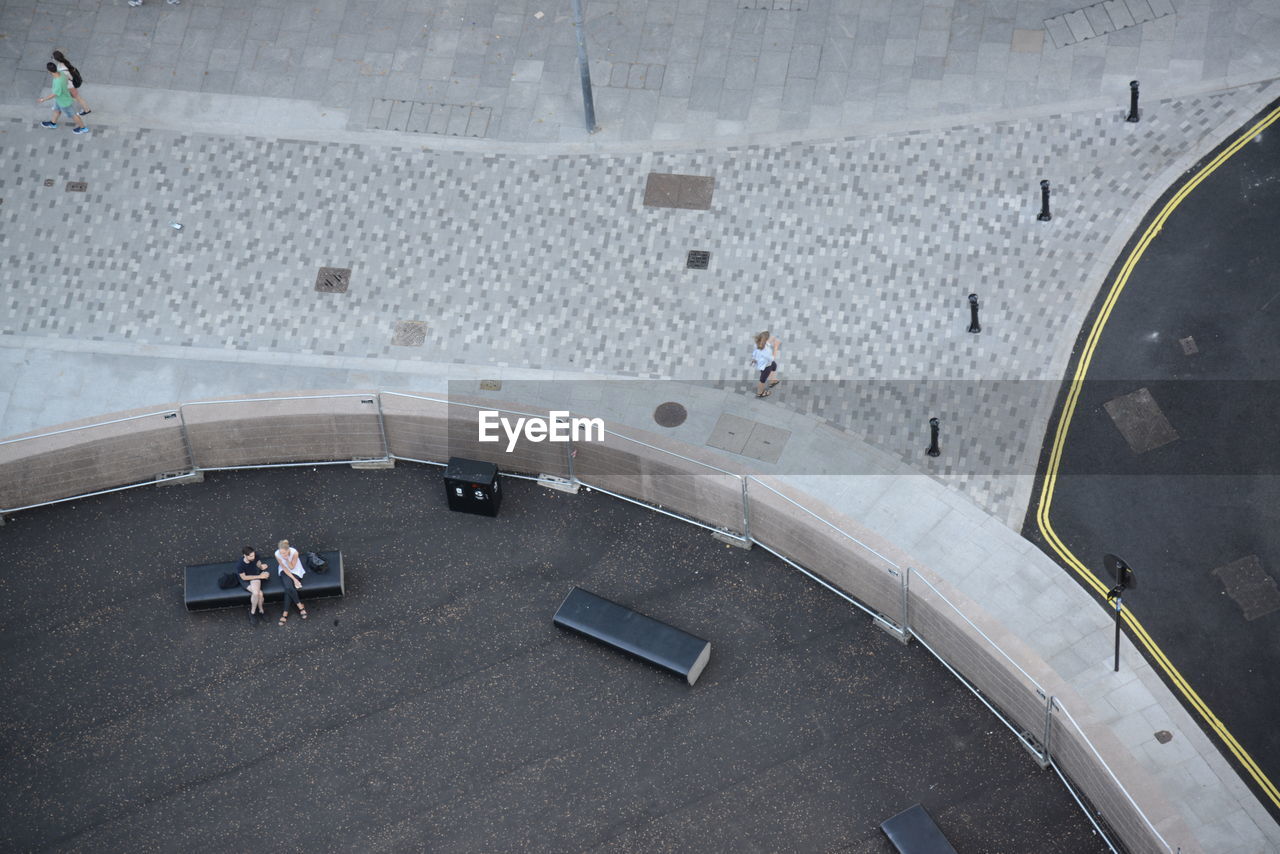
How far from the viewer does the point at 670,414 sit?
28203 millimetres

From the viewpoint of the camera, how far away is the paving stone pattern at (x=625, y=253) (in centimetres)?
2880

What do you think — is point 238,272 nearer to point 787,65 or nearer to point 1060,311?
point 787,65

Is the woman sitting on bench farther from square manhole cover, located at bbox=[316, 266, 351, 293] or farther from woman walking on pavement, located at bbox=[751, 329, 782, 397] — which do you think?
woman walking on pavement, located at bbox=[751, 329, 782, 397]

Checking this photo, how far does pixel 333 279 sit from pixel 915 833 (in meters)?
14.2

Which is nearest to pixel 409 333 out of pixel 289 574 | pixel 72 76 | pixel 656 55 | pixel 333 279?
pixel 333 279

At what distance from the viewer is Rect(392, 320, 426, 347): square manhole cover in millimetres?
29297

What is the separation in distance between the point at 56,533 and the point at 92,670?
272 centimetres

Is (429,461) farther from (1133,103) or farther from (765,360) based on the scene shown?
(1133,103)

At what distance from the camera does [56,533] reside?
2692cm

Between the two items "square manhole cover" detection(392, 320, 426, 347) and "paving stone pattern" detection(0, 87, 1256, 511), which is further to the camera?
"square manhole cover" detection(392, 320, 426, 347)

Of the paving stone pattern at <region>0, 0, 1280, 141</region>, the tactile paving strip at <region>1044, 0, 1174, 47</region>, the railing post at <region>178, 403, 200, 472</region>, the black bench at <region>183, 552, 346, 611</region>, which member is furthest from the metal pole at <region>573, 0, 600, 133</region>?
the black bench at <region>183, 552, 346, 611</region>

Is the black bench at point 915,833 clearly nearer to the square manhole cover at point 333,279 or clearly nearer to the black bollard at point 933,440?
the black bollard at point 933,440

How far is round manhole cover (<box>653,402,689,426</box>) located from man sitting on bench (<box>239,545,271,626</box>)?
22.5 feet

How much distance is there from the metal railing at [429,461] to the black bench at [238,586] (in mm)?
2165
